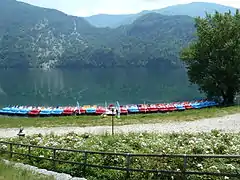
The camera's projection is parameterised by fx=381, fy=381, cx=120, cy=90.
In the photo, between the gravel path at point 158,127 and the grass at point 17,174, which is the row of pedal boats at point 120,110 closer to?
the gravel path at point 158,127

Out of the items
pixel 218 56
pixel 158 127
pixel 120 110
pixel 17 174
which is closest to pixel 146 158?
pixel 17 174

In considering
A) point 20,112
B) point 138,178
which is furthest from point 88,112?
point 138,178

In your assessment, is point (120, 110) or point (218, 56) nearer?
point (218, 56)

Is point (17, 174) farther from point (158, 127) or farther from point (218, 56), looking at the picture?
point (218, 56)

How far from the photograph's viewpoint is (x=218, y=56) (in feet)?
162

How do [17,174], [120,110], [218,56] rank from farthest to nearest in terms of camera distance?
[120,110] < [218,56] < [17,174]

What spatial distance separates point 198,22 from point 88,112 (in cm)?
1941

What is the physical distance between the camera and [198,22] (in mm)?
51406

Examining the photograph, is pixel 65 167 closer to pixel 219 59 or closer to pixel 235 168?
pixel 235 168

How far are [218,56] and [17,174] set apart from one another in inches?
1627

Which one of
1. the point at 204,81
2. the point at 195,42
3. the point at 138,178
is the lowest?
the point at 138,178

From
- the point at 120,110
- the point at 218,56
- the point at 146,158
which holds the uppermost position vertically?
the point at 218,56

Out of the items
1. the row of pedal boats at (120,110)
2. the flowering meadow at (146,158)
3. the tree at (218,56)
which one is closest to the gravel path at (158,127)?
the flowering meadow at (146,158)

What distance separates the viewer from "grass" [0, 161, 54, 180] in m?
11.5
